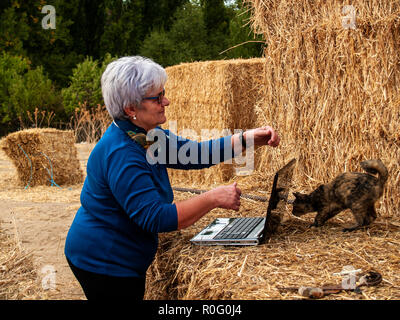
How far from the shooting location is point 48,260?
4.93m

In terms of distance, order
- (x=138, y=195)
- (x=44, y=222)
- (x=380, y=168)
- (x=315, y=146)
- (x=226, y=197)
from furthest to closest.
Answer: (x=44, y=222) < (x=315, y=146) < (x=380, y=168) < (x=226, y=197) < (x=138, y=195)

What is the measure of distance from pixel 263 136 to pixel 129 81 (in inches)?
41.4

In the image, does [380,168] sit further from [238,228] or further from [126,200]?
[126,200]

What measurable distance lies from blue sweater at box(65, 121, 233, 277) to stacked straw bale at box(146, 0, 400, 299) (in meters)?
0.34

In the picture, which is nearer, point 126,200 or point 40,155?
point 126,200

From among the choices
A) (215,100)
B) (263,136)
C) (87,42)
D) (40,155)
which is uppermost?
(87,42)

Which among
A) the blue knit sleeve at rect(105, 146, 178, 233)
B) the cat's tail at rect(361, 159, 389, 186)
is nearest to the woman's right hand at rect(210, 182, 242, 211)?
the blue knit sleeve at rect(105, 146, 178, 233)

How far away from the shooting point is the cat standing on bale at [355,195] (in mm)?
2838

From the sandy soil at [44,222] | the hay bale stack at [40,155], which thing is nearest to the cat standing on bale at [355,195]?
the sandy soil at [44,222]

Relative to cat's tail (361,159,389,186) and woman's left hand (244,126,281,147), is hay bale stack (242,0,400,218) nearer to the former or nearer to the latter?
cat's tail (361,159,389,186)

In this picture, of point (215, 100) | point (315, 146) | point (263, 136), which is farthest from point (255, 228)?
point (215, 100)

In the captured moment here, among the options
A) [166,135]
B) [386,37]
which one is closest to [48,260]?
[166,135]

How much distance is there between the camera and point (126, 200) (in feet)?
7.38
